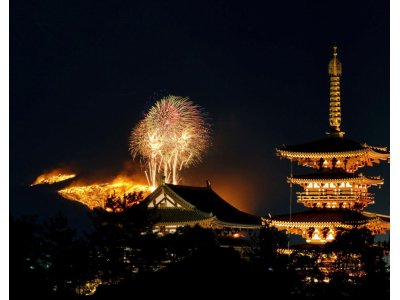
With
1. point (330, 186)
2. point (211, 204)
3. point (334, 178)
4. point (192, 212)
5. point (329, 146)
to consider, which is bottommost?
point (192, 212)

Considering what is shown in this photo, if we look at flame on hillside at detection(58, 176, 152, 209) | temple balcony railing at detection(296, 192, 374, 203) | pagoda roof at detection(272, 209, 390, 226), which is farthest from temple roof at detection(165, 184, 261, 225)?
flame on hillside at detection(58, 176, 152, 209)

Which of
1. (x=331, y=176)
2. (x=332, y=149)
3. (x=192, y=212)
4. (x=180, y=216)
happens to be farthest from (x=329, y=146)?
(x=180, y=216)

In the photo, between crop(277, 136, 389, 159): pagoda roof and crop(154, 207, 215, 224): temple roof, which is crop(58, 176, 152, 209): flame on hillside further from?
crop(277, 136, 389, 159): pagoda roof

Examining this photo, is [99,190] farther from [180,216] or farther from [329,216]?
[329,216]

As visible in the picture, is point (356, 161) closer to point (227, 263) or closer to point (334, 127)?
point (334, 127)

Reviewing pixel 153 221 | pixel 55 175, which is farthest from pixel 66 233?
pixel 55 175

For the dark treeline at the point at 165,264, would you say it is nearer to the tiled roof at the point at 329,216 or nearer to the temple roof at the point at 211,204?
the tiled roof at the point at 329,216

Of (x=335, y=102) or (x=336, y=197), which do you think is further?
(x=335, y=102)
